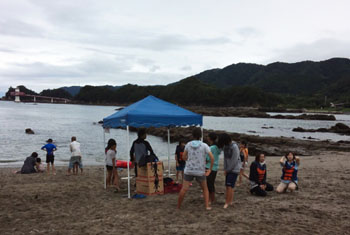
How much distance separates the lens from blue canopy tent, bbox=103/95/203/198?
830 centimetres

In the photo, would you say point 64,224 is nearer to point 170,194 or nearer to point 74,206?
point 74,206

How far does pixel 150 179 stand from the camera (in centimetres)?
837

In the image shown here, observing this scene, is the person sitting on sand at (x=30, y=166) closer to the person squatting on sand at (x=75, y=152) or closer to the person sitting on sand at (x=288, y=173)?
the person squatting on sand at (x=75, y=152)

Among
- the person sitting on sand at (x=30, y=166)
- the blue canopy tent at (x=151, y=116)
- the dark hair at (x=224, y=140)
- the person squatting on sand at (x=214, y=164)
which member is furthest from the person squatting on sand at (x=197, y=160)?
the person sitting on sand at (x=30, y=166)

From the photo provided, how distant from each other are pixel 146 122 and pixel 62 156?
16926 mm

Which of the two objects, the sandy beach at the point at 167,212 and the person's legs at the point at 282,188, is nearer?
the sandy beach at the point at 167,212

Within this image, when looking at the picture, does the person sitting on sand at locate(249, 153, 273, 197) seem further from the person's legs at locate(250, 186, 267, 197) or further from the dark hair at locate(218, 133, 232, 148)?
the dark hair at locate(218, 133, 232, 148)

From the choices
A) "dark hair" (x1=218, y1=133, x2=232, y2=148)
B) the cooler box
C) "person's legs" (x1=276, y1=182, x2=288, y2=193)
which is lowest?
"person's legs" (x1=276, y1=182, x2=288, y2=193)

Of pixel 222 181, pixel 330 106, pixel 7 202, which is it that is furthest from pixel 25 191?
pixel 330 106

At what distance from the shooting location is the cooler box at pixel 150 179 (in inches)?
324

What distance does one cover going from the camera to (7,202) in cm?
805

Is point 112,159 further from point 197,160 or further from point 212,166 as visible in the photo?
point 212,166

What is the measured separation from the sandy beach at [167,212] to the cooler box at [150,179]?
0.80ft

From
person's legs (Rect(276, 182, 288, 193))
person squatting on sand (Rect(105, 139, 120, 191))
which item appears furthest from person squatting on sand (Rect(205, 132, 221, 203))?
person squatting on sand (Rect(105, 139, 120, 191))
